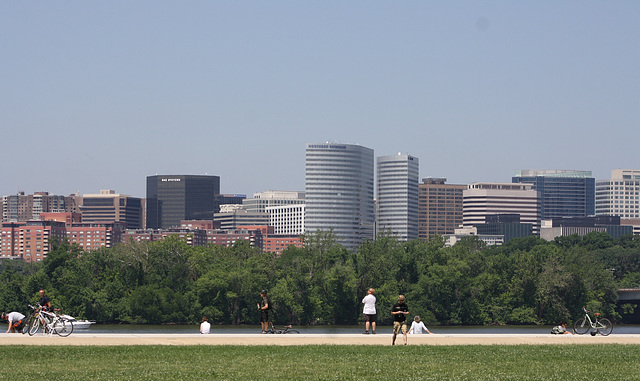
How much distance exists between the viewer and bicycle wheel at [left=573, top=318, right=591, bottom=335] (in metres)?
47.3

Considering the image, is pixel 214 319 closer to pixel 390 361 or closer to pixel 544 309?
pixel 544 309

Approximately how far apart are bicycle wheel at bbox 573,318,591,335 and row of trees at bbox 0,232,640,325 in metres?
60.0

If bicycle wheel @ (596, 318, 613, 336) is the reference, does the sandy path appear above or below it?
above

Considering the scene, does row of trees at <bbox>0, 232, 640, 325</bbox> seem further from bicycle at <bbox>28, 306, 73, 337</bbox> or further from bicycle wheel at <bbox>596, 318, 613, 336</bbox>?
bicycle at <bbox>28, 306, 73, 337</bbox>

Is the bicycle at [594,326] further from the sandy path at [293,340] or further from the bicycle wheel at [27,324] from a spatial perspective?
the bicycle wheel at [27,324]

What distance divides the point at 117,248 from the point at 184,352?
293 ft

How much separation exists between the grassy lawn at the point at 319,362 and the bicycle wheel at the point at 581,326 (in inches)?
513

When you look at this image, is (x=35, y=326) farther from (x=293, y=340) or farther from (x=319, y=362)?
(x=319, y=362)

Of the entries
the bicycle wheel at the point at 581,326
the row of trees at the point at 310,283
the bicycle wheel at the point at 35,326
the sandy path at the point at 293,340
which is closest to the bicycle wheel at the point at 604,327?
the bicycle wheel at the point at 581,326

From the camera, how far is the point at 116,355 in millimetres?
30594

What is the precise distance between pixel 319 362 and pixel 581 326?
23661 millimetres

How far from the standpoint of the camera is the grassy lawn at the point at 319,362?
25.3 metres

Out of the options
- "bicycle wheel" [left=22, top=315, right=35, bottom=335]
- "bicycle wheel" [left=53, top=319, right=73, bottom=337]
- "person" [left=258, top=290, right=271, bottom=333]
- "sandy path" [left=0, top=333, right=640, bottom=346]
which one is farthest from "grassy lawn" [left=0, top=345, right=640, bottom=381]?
"person" [left=258, top=290, right=271, bottom=333]

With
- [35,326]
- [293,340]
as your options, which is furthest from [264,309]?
[35,326]
